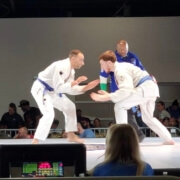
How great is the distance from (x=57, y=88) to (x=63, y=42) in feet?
17.8

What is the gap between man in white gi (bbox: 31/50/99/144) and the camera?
6113mm

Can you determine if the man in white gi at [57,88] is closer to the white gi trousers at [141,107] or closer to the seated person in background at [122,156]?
the white gi trousers at [141,107]

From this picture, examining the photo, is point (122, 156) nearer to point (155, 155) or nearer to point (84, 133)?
point (155, 155)

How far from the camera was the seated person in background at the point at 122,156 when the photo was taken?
8.78ft

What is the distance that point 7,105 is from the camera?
1134 cm

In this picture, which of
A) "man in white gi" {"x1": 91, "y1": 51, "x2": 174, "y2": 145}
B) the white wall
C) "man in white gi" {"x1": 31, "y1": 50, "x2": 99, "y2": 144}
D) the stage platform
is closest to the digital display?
the stage platform

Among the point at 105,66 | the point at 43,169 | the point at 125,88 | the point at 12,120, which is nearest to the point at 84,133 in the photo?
the point at 12,120

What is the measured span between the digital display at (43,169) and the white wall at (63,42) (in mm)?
8473

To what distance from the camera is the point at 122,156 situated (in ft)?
8.80

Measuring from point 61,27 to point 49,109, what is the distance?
Result: 5.38 metres

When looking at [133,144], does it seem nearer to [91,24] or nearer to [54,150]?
[54,150]

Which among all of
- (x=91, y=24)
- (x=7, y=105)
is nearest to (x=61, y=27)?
(x=91, y=24)

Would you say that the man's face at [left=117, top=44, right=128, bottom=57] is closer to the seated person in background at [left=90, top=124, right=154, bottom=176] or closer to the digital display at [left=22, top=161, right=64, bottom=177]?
the digital display at [left=22, top=161, right=64, bottom=177]
